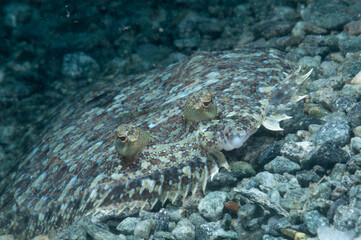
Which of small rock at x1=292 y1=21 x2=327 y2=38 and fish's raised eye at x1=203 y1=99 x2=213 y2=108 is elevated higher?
fish's raised eye at x1=203 y1=99 x2=213 y2=108

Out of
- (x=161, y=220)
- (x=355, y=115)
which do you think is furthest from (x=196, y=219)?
(x=355, y=115)

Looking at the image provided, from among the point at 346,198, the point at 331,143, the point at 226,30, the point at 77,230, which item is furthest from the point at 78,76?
the point at 346,198

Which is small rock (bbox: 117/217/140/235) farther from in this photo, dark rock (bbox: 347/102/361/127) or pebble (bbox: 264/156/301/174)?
dark rock (bbox: 347/102/361/127)

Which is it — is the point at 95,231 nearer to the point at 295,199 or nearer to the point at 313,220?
the point at 295,199

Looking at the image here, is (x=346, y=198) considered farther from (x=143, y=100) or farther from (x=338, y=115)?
(x=143, y=100)


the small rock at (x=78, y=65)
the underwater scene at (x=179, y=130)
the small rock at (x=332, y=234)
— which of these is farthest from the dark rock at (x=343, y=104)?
the small rock at (x=78, y=65)

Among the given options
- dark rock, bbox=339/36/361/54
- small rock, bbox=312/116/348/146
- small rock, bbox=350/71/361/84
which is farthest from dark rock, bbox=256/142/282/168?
dark rock, bbox=339/36/361/54

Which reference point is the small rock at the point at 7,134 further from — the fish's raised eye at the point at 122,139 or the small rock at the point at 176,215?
the small rock at the point at 176,215
